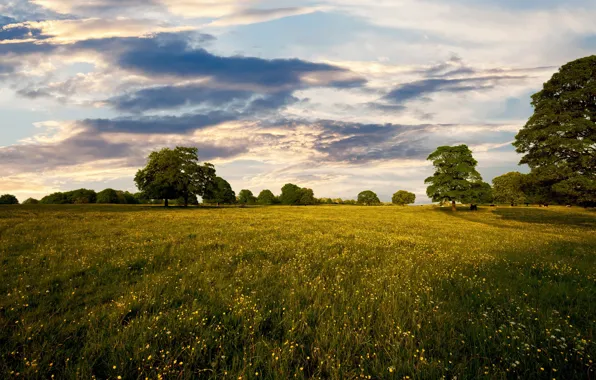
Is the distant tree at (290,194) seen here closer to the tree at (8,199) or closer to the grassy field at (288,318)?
the tree at (8,199)

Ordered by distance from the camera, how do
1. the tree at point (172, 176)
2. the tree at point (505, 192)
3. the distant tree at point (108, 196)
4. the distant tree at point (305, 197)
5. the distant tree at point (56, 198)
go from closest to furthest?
the tree at point (172, 176) < the tree at point (505, 192) < the distant tree at point (56, 198) < the distant tree at point (108, 196) < the distant tree at point (305, 197)

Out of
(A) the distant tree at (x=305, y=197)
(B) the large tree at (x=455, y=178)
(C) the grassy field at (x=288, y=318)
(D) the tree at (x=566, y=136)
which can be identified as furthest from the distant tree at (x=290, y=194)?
(C) the grassy field at (x=288, y=318)

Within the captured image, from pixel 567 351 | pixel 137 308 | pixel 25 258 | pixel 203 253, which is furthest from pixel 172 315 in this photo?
pixel 25 258

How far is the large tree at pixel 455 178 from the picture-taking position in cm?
5400

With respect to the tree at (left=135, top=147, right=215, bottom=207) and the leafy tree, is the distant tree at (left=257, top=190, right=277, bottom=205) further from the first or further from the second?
the tree at (left=135, top=147, right=215, bottom=207)

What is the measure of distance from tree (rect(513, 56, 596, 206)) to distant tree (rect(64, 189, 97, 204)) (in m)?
138

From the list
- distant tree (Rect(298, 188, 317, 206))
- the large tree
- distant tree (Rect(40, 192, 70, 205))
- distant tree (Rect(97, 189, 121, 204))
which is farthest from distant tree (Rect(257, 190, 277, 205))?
the large tree

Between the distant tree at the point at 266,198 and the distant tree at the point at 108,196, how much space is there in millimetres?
62558

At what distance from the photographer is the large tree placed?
177 ft

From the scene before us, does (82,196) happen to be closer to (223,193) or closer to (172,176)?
(223,193)

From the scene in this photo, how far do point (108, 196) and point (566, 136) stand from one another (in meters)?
141

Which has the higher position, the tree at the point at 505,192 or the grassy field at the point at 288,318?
the tree at the point at 505,192

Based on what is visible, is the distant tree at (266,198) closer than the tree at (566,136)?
No

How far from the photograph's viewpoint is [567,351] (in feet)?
15.3
